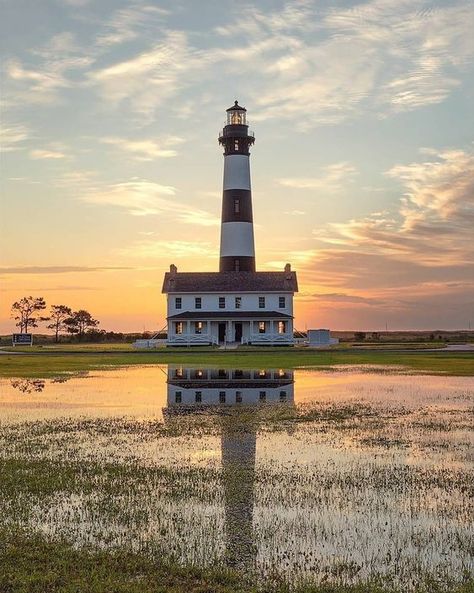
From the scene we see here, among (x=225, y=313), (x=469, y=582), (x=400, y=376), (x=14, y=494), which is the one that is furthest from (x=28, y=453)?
(x=225, y=313)

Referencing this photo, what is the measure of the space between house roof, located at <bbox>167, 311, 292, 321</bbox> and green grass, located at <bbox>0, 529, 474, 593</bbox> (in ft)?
209

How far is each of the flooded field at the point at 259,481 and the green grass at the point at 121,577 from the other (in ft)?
0.91

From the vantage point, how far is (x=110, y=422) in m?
21.6

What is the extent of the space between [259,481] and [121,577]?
5188 millimetres

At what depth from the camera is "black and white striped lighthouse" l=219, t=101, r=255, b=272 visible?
73875 millimetres

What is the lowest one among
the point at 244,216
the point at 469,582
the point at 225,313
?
the point at 469,582

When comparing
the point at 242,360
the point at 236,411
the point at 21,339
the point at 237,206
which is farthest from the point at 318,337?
the point at 236,411

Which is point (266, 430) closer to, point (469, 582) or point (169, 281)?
point (469, 582)

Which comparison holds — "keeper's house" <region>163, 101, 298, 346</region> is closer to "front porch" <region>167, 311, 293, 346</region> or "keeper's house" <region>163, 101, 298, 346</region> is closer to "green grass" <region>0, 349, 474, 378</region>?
"front porch" <region>167, 311, 293, 346</region>

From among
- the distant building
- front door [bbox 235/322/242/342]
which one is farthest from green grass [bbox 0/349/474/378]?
front door [bbox 235/322/242/342]

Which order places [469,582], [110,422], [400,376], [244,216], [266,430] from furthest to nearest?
[244,216] < [400,376] < [110,422] < [266,430] < [469,582]

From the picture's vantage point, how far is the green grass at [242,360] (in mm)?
43812

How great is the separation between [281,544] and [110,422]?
40.6ft

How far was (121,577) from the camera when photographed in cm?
873
